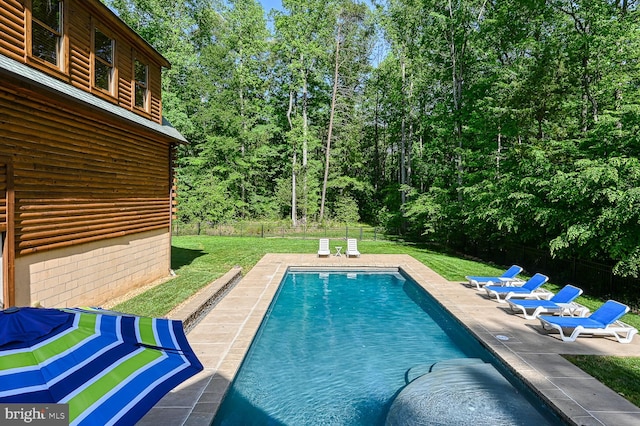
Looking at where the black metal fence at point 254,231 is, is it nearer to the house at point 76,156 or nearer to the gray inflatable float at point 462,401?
the house at point 76,156

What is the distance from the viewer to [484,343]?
6.81 m

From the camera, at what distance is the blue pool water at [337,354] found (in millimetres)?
5242

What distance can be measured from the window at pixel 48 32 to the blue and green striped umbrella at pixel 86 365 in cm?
703

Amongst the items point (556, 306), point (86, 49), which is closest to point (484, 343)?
point (556, 306)

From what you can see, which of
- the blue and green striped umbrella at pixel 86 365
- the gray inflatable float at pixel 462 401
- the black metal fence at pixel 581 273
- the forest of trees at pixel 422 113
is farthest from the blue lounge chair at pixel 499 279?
the blue and green striped umbrella at pixel 86 365

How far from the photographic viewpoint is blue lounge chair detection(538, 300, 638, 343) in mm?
6914

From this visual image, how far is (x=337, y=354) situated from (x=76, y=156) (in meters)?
6.50

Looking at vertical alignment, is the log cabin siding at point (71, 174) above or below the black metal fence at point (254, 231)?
above

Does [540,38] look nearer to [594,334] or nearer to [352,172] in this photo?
[594,334]

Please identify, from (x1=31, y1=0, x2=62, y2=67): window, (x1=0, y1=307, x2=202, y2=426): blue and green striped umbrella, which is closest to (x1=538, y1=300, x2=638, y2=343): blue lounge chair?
(x1=0, y1=307, x2=202, y2=426): blue and green striped umbrella

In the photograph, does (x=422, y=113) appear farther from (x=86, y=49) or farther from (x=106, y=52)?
(x=86, y=49)

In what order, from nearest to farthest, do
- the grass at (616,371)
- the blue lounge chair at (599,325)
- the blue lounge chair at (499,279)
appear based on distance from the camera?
the grass at (616,371) < the blue lounge chair at (599,325) < the blue lounge chair at (499,279)

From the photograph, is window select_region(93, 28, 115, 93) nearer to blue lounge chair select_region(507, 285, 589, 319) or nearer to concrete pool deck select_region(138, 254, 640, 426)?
concrete pool deck select_region(138, 254, 640, 426)
